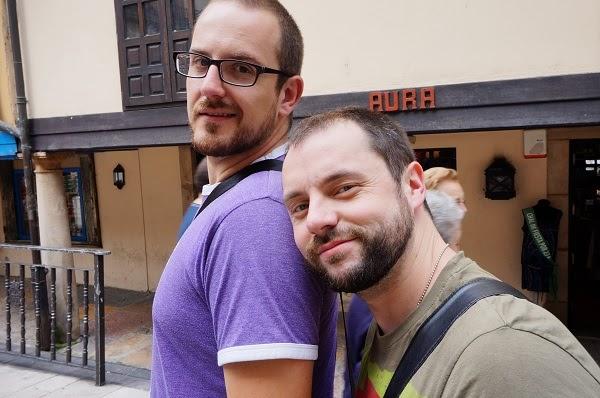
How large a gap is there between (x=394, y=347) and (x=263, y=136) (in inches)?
25.1

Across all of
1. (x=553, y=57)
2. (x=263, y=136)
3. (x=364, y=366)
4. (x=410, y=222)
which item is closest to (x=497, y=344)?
(x=410, y=222)

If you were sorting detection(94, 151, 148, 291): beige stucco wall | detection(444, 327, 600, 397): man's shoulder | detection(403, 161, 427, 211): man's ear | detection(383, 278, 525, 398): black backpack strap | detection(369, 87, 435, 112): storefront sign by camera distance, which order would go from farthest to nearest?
detection(94, 151, 148, 291): beige stucco wall → detection(369, 87, 435, 112): storefront sign → detection(403, 161, 427, 211): man's ear → detection(383, 278, 525, 398): black backpack strap → detection(444, 327, 600, 397): man's shoulder

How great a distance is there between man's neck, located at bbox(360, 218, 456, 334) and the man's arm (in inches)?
8.8

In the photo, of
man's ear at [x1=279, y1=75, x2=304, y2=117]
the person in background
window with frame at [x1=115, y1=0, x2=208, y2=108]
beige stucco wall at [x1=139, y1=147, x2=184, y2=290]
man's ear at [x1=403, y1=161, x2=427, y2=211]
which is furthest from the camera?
beige stucco wall at [x1=139, y1=147, x2=184, y2=290]

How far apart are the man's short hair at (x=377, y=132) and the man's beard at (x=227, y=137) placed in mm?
152

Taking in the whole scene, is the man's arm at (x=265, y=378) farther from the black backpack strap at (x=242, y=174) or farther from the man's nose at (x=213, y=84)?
the man's nose at (x=213, y=84)

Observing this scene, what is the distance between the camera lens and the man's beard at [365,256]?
1.10m

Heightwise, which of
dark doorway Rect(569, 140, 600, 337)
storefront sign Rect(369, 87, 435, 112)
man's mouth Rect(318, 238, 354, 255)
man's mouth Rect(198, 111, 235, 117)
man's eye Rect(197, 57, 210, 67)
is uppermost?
storefront sign Rect(369, 87, 435, 112)

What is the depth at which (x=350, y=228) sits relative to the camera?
3.62 feet

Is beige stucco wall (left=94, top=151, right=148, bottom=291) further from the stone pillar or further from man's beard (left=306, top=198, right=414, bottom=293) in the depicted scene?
man's beard (left=306, top=198, right=414, bottom=293)

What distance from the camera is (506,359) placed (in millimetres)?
817

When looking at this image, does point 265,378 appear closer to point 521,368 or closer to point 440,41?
point 521,368

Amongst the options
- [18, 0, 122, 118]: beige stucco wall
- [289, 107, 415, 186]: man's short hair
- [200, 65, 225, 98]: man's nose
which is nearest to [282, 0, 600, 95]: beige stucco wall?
[18, 0, 122, 118]: beige stucco wall

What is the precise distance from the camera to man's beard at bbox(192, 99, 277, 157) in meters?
1.35
